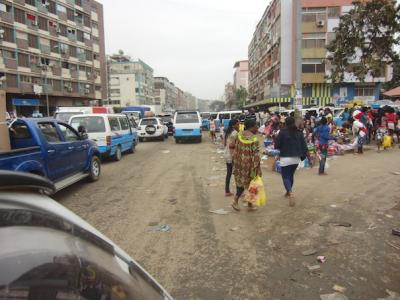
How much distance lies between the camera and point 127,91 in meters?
93.1

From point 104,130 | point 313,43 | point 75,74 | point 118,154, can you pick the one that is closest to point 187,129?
point 118,154

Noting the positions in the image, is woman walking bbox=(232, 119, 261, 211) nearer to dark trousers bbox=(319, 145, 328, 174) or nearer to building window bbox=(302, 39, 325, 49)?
dark trousers bbox=(319, 145, 328, 174)

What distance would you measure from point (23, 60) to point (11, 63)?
220cm

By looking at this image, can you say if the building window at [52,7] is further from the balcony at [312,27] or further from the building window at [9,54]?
the balcony at [312,27]

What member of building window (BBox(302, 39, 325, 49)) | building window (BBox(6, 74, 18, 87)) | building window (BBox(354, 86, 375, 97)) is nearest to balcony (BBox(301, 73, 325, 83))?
building window (BBox(302, 39, 325, 49))

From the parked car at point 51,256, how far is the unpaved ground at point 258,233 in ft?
6.81

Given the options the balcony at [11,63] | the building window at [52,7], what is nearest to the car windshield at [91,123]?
the balcony at [11,63]

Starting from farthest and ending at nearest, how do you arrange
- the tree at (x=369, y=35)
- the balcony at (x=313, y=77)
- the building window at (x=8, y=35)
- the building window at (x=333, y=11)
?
the balcony at (x=313, y=77)
the building window at (x=333, y=11)
the building window at (x=8, y=35)
the tree at (x=369, y=35)

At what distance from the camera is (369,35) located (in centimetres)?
1780

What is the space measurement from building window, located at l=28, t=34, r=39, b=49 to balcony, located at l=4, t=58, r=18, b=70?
373 centimetres

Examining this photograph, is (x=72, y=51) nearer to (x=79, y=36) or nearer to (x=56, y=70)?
(x=79, y=36)

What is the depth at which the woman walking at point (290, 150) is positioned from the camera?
21.5ft

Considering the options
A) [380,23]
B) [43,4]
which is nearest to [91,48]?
[43,4]

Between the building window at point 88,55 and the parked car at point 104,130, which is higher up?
the building window at point 88,55
